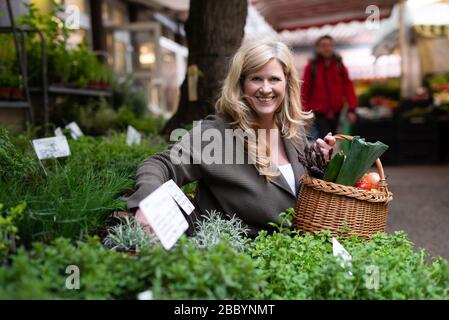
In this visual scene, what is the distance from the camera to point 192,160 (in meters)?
2.52

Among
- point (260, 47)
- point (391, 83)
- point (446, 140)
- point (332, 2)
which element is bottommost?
point (446, 140)

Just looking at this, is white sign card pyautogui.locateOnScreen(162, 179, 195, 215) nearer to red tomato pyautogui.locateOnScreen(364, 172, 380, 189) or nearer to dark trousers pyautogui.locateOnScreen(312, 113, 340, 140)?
red tomato pyautogui.locateOnScreen(364, 172, 380, 189)

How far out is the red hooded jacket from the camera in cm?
722

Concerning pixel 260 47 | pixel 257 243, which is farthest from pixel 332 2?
pixel 257 243

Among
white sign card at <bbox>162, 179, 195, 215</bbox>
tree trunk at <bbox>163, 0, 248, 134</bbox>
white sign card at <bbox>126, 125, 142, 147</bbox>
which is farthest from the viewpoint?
tree trunk at <bbox>163, 0, 248, 134</bbox>

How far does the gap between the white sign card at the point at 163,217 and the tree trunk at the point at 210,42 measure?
9.57 feet

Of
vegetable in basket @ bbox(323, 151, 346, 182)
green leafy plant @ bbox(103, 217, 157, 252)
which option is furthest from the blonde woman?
green leafy plant @ bbox(103, 217, 157, 252)

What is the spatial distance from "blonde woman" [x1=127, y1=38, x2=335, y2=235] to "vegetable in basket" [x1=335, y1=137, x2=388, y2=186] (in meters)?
0.22

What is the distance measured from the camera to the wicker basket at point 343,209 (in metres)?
2.20

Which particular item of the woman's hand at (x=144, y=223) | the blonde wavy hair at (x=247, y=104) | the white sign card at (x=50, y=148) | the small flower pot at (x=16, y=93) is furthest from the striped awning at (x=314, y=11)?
the woman's hand at (x=144, y=223)

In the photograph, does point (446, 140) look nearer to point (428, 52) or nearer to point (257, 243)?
point (428, 52)

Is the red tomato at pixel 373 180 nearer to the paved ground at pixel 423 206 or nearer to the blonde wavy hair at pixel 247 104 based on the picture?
the blonde wavy hair at pixel 247 104

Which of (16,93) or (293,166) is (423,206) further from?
(16,93)
